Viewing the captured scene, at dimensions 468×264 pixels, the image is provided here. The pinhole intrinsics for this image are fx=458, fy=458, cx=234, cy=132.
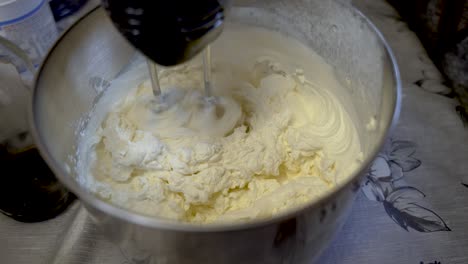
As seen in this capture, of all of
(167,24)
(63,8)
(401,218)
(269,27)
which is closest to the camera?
(167,24)

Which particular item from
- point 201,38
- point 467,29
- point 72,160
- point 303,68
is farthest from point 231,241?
point 467,29

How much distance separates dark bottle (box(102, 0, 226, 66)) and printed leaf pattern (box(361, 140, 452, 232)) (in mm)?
363

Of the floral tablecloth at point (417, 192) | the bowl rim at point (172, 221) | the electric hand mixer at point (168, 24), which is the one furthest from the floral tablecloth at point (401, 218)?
the electric hand mixer at point (168, 24)

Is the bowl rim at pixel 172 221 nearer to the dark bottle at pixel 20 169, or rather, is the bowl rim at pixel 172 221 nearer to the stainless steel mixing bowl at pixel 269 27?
the stainless steel mixing bowl at pixel 269 27

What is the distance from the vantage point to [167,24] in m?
0.37

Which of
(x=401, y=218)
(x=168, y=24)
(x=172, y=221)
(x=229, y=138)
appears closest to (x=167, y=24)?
(x=168, y=24)

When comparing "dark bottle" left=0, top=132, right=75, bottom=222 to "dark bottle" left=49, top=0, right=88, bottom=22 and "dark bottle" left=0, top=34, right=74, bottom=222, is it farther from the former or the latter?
"dark bottle" left=49, top=0, right=88, bottom=22

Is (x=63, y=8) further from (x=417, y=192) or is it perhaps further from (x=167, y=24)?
(x=417, y=192)

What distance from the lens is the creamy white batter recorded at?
0.60 meters

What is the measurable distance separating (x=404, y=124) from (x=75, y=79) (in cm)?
51

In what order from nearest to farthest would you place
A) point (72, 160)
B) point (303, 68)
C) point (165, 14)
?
point (165, 14), point (72, 160), point (303, 68)

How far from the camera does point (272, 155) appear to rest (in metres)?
0.63

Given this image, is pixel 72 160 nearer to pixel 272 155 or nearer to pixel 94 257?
pixel 94 257

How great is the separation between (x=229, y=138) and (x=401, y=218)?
263 mm
